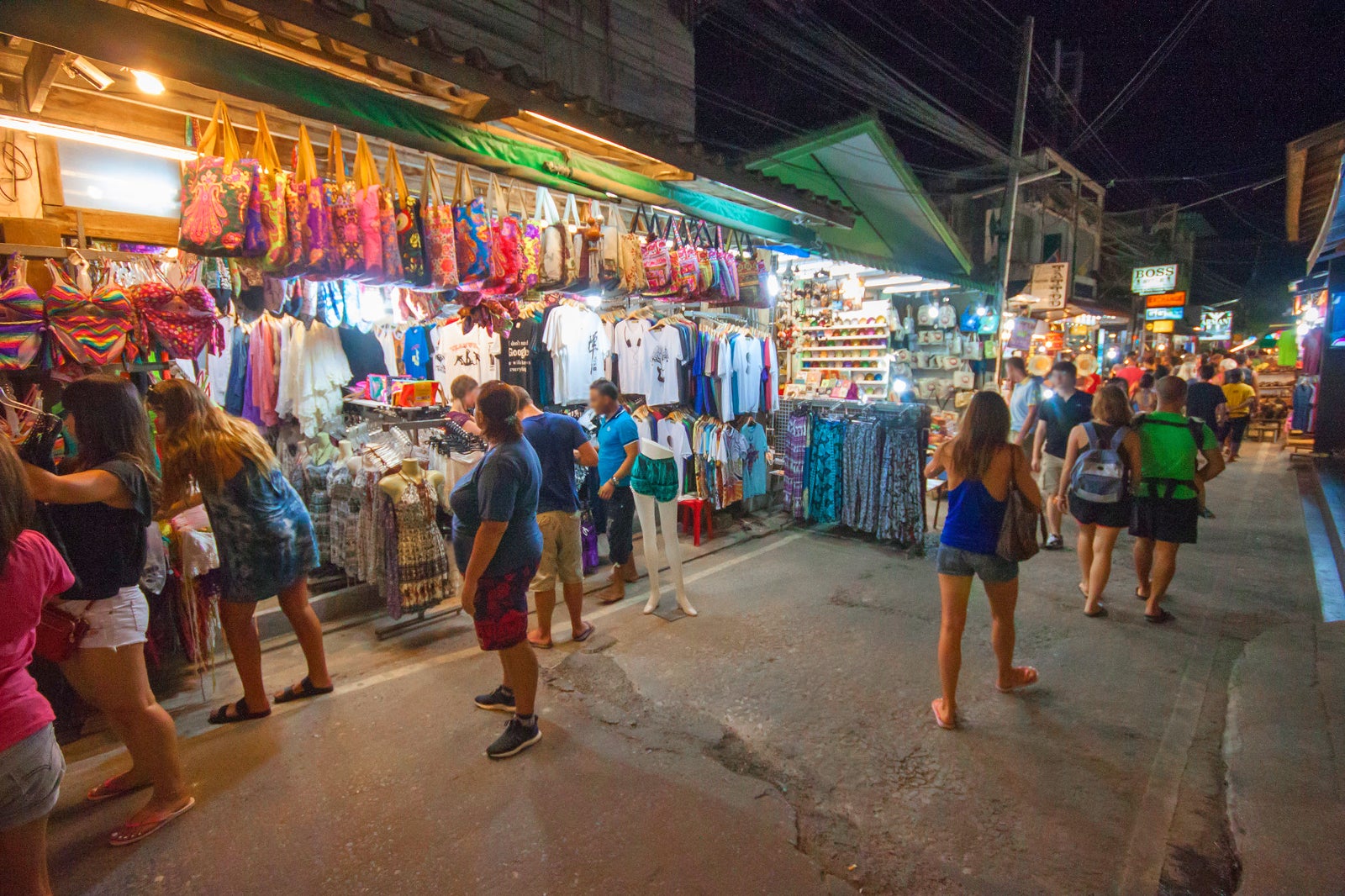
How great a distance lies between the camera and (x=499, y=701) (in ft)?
12.9

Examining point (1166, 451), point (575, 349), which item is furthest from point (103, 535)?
point (1166, 451)

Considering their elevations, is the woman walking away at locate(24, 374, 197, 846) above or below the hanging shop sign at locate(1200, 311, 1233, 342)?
below

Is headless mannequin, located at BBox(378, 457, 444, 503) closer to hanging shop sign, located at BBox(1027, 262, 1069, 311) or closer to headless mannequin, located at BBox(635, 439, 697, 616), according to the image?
headless mannequin, located at BBox(635, 439, 697, 616)

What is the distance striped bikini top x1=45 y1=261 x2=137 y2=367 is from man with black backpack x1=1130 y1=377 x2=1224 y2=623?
6706 mm

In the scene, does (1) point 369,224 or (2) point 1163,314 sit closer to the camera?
(1) point 369,224

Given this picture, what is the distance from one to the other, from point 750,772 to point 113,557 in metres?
3.08

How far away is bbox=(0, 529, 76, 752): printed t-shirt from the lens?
6.28 ft

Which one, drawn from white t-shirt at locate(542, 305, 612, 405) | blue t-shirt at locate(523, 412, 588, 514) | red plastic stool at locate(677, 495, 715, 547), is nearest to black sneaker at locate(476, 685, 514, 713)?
blue t-shirt at locate(523, 412, 588, 514)

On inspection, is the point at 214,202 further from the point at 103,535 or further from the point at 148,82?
the point at 103,535

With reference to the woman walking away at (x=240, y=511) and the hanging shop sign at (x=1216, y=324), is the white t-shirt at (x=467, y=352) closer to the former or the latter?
the woman walking away at (x=240, y=511)

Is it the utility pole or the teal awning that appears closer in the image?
the teal awning

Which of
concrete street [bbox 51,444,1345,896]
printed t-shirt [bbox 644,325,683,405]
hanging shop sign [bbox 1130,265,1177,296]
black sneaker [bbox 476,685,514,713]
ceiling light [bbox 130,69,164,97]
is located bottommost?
concrete street [bbox 51,444,1345,896]

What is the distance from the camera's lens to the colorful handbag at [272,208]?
3477 mm

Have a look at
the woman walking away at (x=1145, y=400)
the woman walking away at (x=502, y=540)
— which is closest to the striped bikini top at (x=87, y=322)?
the woman walking away at (x=502, y=540)
